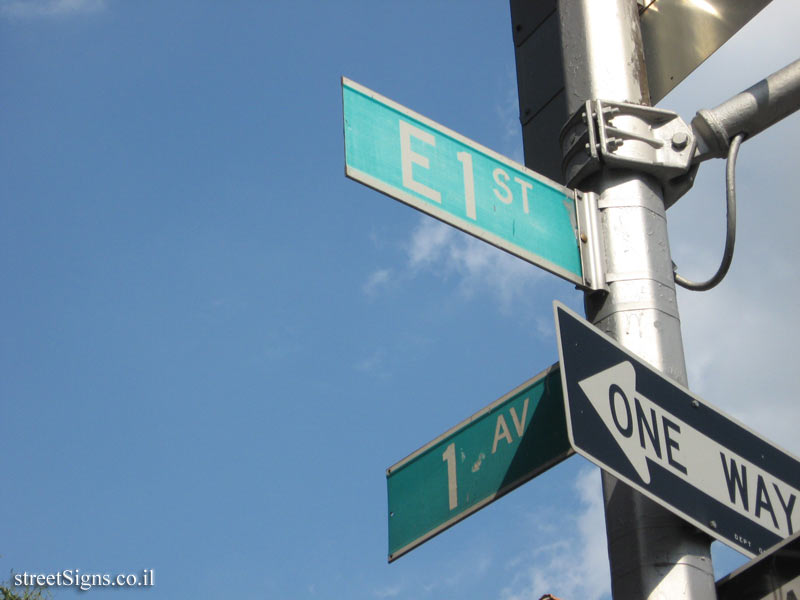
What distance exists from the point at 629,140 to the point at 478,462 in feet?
3.58

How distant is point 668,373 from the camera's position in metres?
3.24

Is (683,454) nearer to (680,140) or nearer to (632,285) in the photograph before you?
(632,285)

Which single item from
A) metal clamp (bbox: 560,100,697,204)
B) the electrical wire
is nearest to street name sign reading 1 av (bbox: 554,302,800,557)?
the electrical wire

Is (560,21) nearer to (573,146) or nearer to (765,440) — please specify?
(573,146)

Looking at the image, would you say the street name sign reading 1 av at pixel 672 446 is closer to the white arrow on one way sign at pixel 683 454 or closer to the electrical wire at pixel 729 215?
the white arrow on one way sign at pixel 683 454

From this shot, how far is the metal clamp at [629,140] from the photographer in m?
3.55

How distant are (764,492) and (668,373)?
408 mm

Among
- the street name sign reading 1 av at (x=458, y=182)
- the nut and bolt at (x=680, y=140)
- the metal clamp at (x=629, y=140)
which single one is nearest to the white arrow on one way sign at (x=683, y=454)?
the street name sign reading 1 av at (x=458, y=182)

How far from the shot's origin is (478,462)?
3.40 metres

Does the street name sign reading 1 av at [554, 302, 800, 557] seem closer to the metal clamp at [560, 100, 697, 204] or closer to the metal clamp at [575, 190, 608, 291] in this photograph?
the metal clamp at [575, 190, 608, 291]

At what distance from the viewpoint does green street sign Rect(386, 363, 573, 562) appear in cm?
321

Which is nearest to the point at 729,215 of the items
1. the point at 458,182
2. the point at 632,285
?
the point at 632,285

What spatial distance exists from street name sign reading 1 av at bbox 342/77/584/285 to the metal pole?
5.2 inches

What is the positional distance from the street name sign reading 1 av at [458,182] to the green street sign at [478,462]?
1.34 ft
